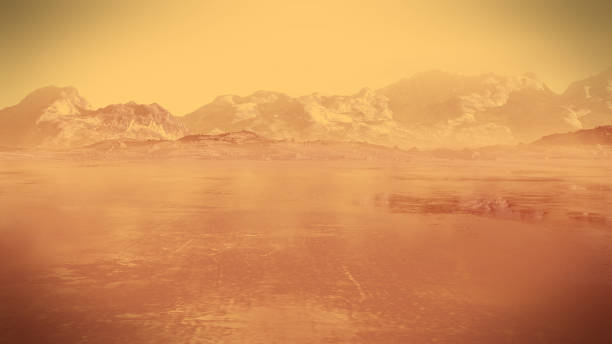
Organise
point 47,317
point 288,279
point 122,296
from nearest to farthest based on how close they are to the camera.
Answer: point 47,317 → point 122,296 → point 288,279

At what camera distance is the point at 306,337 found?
9.88 m

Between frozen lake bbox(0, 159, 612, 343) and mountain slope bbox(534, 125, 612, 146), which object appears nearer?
frozen lake bbox(0, 159, 612, 343)

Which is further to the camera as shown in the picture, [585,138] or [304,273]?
[585,138]

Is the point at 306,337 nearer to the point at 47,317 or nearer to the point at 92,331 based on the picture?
the point at 92,331

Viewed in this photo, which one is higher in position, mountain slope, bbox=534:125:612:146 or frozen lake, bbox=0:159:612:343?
mountain slope, bbox=534:125:612:146

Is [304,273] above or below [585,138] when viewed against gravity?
below

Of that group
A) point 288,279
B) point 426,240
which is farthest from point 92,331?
point 426,240

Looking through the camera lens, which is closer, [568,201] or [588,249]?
[588,249]

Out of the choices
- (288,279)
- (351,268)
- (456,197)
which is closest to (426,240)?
(351,268)

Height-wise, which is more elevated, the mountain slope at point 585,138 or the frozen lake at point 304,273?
the mountain slope at point 585,138

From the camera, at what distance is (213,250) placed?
17.2 metres

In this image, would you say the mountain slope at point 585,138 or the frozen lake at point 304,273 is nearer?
the frozen lake at point 304,273

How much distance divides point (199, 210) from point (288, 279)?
13373mm

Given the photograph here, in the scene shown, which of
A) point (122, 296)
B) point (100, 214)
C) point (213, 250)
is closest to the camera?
point (122, 296)
